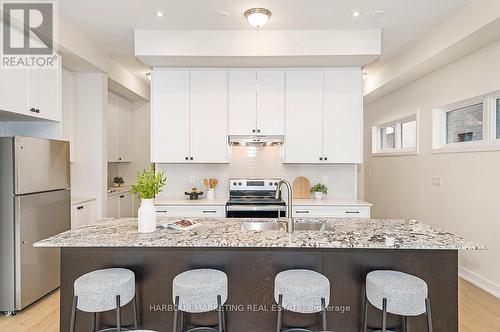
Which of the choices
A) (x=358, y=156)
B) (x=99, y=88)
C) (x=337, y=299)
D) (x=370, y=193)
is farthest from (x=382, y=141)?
(x=99, y=88)

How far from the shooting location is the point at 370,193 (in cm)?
613

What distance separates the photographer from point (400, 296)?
1669 millimetres

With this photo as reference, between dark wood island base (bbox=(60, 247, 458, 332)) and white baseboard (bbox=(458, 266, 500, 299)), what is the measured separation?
1701mm

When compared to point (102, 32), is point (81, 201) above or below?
below

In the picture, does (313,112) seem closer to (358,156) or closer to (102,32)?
(358,156)

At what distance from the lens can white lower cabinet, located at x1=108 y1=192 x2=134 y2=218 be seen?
179 inches

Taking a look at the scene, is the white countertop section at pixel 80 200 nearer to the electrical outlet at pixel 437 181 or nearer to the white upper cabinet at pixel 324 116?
the white upper cabinet at pixel 324 116

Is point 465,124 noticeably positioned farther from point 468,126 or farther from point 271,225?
point 271,225

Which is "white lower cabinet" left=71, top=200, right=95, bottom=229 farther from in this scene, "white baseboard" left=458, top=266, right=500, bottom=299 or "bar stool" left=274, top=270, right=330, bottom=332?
"white baseboard" left=458, top=266, right=500, bottom=299

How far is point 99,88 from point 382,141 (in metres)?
5.00

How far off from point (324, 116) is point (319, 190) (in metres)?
0.99

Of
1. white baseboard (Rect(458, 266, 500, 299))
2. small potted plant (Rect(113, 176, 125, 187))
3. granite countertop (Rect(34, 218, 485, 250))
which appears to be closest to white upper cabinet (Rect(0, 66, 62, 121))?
granite countertop (Rect(34, 218, 485, 250))

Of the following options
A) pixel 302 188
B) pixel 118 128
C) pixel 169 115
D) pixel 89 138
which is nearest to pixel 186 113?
pixel 169 115

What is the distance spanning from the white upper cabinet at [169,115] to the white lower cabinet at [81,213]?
1001mm
